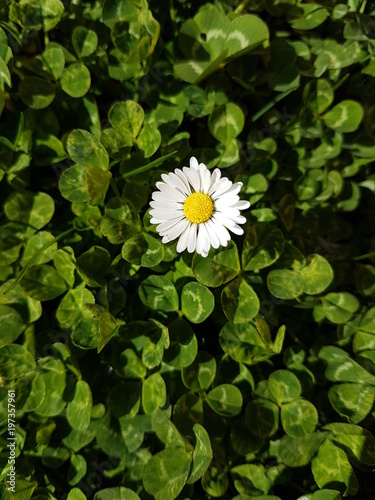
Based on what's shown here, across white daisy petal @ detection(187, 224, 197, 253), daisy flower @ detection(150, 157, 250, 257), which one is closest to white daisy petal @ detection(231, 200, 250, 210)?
daisy flower @ detection(150, 157, 250, 257)

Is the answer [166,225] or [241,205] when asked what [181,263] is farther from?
[241,205]

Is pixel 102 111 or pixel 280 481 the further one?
pixel 102 111

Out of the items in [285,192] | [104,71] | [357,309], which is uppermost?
[104,71]

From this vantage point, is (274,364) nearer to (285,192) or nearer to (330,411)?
(330,411)

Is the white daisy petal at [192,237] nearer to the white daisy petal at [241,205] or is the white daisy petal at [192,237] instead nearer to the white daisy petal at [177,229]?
the white daisy petal at [177,229]

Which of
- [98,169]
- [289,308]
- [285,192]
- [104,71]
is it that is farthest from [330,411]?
[104,71]

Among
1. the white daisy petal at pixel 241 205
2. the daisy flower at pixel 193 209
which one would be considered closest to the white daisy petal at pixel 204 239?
the daisy flower at pixel 193 209

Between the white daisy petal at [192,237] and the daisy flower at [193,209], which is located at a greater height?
the daisy flower at [193,209]

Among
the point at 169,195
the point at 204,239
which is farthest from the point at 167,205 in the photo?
the point at 204,239
